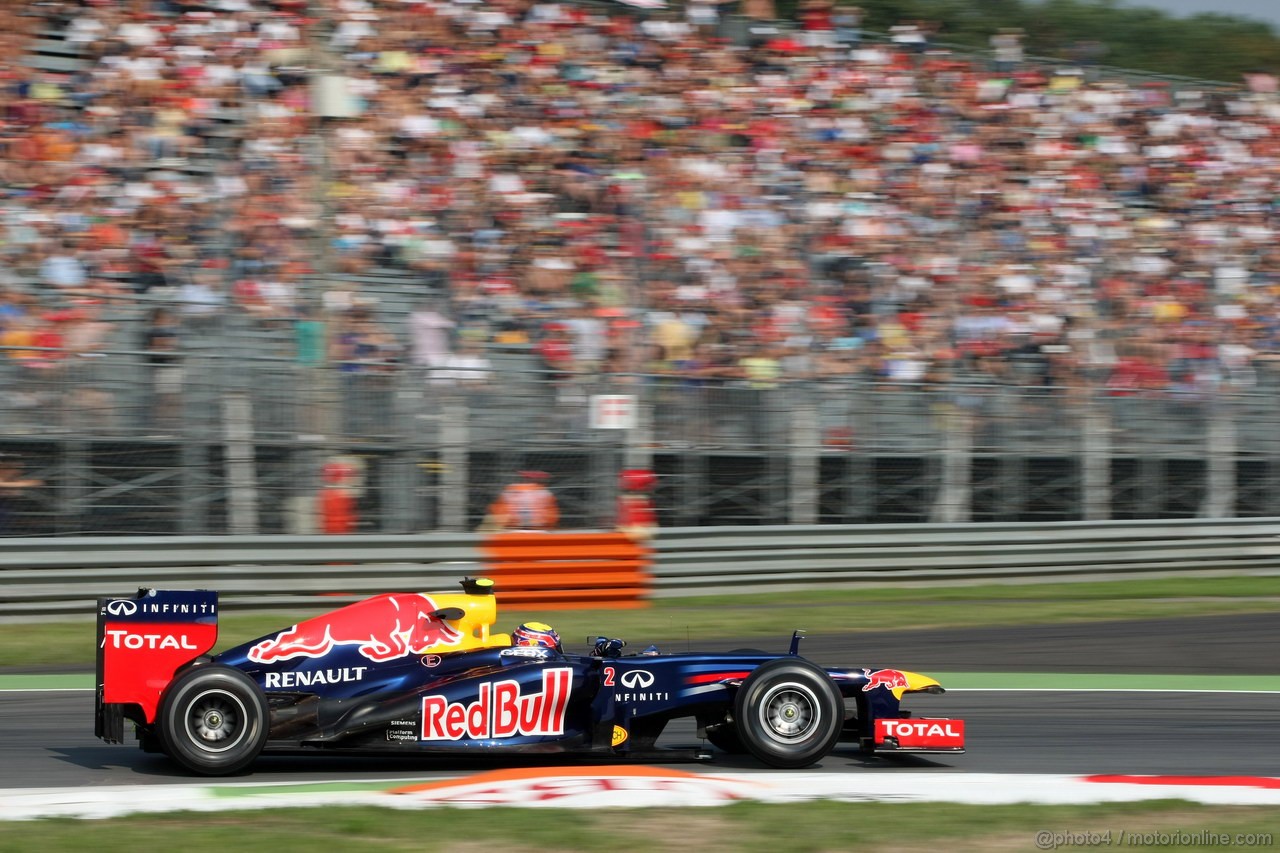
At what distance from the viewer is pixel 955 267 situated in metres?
16.8

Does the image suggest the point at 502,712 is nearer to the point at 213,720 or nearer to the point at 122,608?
the point at 213,720

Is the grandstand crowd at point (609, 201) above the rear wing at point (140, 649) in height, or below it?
above

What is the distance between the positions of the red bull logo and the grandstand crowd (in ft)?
20.2

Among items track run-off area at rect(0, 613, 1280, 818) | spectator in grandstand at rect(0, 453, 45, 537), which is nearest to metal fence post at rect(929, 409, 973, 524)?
track run-off area at rect(0, 613, 1280, 818)

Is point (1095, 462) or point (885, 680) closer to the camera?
point (885, 680)

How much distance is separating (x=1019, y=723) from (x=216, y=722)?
4.46 m

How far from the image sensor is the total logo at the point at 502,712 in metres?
6.91

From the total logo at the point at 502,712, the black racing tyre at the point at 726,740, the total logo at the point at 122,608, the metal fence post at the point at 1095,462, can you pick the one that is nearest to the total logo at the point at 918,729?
the black racing tyre at the point at 726,740

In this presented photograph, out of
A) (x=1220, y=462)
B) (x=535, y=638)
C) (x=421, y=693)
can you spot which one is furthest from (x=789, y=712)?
(x=1220, y=462)

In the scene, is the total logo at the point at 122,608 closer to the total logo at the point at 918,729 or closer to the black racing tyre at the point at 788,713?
the black racing tyre at the point at 788,713

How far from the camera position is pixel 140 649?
6926 millimetres

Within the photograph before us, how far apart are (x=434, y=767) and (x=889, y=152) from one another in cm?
1225

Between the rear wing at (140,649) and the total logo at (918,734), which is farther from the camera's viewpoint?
the total logo at (918,734)

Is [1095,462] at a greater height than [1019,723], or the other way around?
[1095,462]
